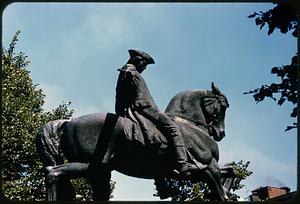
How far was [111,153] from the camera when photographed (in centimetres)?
756

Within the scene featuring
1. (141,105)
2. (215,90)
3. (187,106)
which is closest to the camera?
(141,105)

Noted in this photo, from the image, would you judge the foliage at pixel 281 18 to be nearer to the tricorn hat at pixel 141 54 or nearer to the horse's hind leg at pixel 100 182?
the tricorn hat at pixel 141 54

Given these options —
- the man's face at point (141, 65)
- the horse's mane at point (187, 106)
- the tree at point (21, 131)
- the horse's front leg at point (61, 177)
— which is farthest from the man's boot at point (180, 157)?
the tree at point (21, 131)

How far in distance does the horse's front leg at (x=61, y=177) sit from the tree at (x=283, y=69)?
353 centimetres

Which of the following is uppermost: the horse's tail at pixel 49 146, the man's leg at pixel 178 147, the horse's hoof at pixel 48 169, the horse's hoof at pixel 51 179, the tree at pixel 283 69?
the tree at pixel 283 69

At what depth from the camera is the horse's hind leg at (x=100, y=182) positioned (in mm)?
7523

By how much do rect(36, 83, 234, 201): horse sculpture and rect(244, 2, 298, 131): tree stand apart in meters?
2.15

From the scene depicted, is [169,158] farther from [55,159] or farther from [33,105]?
[33,105]

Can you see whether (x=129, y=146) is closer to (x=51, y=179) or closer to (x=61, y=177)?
(x=61, y=177)

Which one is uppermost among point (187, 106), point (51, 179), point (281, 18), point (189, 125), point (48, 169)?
point (281, 18)

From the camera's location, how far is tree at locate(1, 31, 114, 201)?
19.2 m

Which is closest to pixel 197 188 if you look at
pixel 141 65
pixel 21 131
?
pixel 21 131

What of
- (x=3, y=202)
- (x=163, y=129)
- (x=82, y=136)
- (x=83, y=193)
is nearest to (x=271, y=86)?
(x=163, y=129)

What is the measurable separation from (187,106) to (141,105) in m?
0.70
